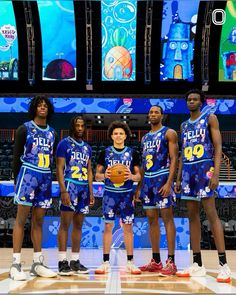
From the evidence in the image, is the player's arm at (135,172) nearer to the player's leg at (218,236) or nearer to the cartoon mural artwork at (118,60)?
the player's leg at (218,236)

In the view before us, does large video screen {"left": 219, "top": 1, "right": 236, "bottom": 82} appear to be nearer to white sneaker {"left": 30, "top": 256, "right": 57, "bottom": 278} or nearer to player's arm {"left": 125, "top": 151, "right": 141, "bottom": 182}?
player's arm {"left": 125, "top": 151, "right": 141, "bottom": 182}

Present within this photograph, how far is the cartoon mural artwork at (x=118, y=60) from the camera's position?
1792 centimetres

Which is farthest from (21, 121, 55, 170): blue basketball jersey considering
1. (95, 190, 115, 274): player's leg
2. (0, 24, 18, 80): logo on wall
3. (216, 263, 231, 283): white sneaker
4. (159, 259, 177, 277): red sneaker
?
(0, 24, 18, 80): logo on wall

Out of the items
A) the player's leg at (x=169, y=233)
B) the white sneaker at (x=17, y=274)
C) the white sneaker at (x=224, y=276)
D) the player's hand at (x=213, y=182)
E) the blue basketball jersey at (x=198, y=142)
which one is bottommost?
the white sneaker at (x=224, y=276)

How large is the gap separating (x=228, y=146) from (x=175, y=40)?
5.07 meters

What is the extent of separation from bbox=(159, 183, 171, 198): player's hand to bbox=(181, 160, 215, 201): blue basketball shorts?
241 mm

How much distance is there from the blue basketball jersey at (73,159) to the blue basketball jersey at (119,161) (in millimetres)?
362

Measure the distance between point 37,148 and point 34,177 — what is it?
0.30 m

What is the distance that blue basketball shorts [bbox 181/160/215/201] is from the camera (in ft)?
15.0

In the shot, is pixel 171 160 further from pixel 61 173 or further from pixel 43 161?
pixel 43 161

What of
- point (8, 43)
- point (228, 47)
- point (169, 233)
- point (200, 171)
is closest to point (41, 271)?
point (169, 233)

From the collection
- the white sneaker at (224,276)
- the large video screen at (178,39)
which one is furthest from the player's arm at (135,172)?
the large video screen at (178,39)

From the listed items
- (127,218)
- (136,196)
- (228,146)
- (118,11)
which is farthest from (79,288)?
(228,146)

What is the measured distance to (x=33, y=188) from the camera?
179 inches
